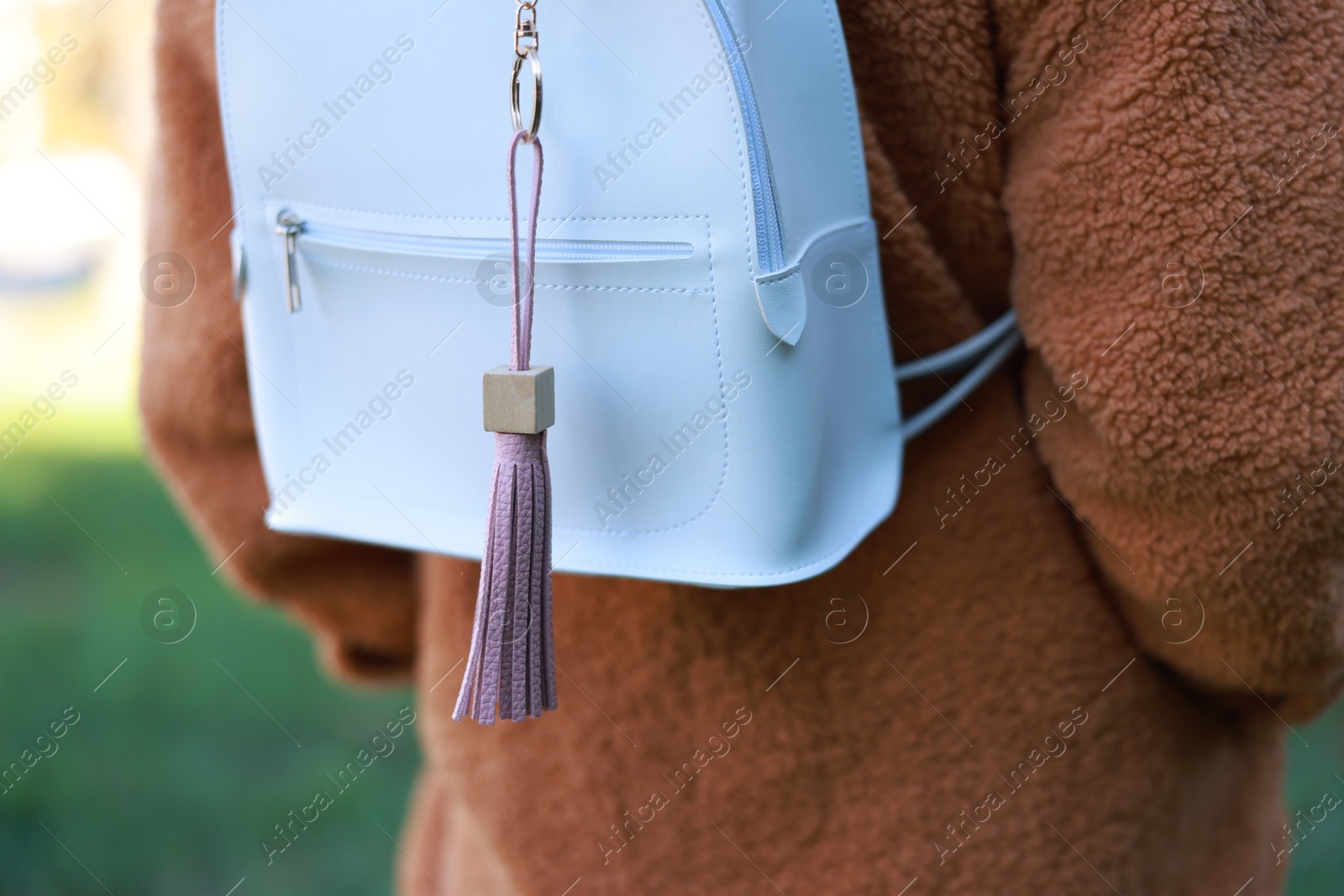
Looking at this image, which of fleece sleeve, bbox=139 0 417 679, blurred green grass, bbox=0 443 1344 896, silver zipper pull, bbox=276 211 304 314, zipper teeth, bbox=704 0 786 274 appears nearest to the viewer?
zipper teeth, bbox=704 0 786 274

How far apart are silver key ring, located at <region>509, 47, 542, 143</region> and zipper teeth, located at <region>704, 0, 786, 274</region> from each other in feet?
0.31

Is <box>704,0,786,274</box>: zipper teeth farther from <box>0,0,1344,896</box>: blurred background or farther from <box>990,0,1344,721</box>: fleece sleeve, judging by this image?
<box>0,0,1344,896</box>: blurred background

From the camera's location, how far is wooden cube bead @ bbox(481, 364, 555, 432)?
0.60m

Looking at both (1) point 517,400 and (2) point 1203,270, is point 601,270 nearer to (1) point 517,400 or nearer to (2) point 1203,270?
(1) point 517,400

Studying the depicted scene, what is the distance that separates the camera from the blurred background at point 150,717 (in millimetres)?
1984

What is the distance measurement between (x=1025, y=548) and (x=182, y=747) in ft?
6.66

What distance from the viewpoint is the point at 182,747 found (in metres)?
2.24

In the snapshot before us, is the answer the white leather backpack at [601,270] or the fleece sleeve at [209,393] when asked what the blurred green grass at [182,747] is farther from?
the white leather backpack at [601,270]

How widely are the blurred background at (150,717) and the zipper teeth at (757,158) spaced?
566 mm

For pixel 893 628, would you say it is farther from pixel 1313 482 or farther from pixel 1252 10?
pixel 1252 10

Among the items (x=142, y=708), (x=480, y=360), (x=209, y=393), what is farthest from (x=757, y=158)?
(x=142, y=708)

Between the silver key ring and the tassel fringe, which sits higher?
the silver key ring

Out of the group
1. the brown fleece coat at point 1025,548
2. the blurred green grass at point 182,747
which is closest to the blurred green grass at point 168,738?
the blurred green grass at point 182,747

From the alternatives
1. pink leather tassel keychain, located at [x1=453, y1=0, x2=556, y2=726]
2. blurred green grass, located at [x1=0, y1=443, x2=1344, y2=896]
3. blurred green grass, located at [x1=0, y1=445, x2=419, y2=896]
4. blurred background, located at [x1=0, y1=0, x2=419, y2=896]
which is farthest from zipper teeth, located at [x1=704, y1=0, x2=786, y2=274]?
blurred green grass, located at [x1=0, y1=445, x2=419, y2=896]
